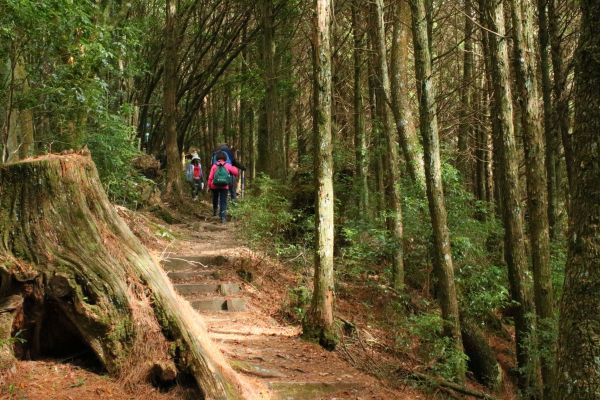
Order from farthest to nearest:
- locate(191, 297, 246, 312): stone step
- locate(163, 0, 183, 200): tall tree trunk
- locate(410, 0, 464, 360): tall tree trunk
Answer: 1. locate(163, 0, 183, 200): tall tree trunk
2. locate(191, 297, 246, 312): stone step
3. locate(410, 0, 464, 360): tall tree trunk

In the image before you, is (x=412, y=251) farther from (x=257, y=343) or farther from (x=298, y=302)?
(x=257, y=343)

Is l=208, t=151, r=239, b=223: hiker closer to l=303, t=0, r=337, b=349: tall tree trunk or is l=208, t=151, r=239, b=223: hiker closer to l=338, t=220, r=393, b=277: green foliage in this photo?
l=338, t=220, r=393, b=277: green foliage

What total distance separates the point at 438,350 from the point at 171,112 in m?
12.6

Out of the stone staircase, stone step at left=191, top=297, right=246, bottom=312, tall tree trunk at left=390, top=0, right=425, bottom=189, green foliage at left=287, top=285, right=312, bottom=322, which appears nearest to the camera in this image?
the stone staircase

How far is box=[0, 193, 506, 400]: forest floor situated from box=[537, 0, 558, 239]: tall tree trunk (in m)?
5.32

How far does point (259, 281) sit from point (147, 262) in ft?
19.4

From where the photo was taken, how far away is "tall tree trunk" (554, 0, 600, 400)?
3898 mm

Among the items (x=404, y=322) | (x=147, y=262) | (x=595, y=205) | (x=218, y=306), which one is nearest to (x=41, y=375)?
(x=147, y=262)

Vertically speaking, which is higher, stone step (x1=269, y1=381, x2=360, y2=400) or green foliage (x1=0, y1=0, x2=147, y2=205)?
green foliage (x1=0, y1=0, x2=147, y2=205)

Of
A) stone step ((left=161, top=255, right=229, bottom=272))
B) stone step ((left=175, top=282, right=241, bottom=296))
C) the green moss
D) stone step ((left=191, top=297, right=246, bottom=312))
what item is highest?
stone step ((left=161, top=255, right=229, bottom=272))

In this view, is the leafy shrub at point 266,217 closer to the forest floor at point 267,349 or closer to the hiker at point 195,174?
the forest floor at point 267,349

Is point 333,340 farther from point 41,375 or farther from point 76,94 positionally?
point 76,94

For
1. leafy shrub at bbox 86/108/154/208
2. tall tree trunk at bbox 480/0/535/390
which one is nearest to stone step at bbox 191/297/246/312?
leafy shrub at bbox 86/108/154/208

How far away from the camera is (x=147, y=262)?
5.65 m
